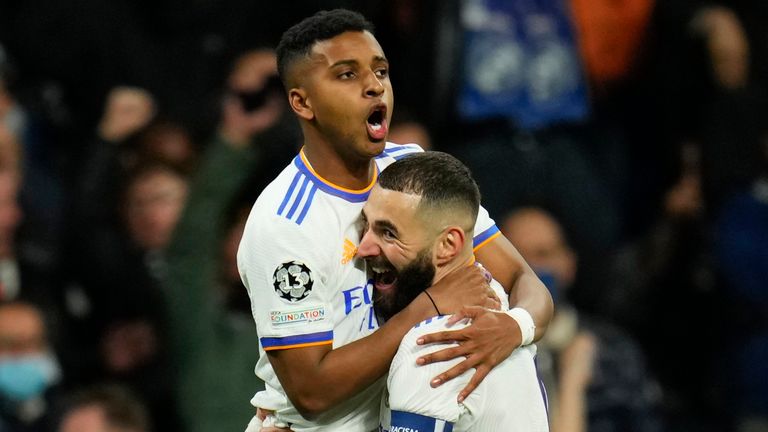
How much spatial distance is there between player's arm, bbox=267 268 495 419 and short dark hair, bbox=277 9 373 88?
749 mm

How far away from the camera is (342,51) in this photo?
4414mm

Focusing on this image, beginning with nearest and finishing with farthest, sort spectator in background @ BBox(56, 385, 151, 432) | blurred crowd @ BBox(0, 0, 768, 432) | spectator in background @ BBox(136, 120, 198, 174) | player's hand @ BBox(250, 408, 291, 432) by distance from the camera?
player's hand @ BBox(250, 408, 291, 432), spectator in background @ BBox(56, 385, 151, 432), blurred crowd @ BBox(0, 0, 768, 432), spectator in background @ BBox(136, 120, 198, 174)

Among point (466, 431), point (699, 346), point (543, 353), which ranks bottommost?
point (699, 346)

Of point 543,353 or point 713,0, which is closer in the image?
point 543,353

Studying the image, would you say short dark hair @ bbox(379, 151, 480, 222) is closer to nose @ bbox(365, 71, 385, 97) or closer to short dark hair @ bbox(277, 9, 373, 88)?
nose @ bbox(365, 71, 385, 97)

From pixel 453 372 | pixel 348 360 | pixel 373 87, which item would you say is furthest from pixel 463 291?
pixel 373 87

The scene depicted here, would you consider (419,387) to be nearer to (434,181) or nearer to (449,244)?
(449,244)

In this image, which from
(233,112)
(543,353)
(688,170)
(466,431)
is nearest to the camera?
(466,431)

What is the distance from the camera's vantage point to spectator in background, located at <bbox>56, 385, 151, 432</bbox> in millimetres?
6867

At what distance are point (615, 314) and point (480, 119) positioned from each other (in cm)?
123

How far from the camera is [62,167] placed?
8.20 meters

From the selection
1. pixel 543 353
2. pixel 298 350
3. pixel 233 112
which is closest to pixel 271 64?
pixel 233 112

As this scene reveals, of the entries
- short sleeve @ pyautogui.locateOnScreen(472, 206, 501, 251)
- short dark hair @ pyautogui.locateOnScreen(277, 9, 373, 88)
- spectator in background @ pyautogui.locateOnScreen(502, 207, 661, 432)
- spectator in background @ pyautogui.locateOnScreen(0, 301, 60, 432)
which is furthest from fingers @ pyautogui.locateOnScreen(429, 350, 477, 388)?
spectator in background @ pyautogui.locateOnScreen(0, 301, 60, 432)

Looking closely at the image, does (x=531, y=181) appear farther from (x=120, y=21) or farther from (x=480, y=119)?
(x=120, y=21)
